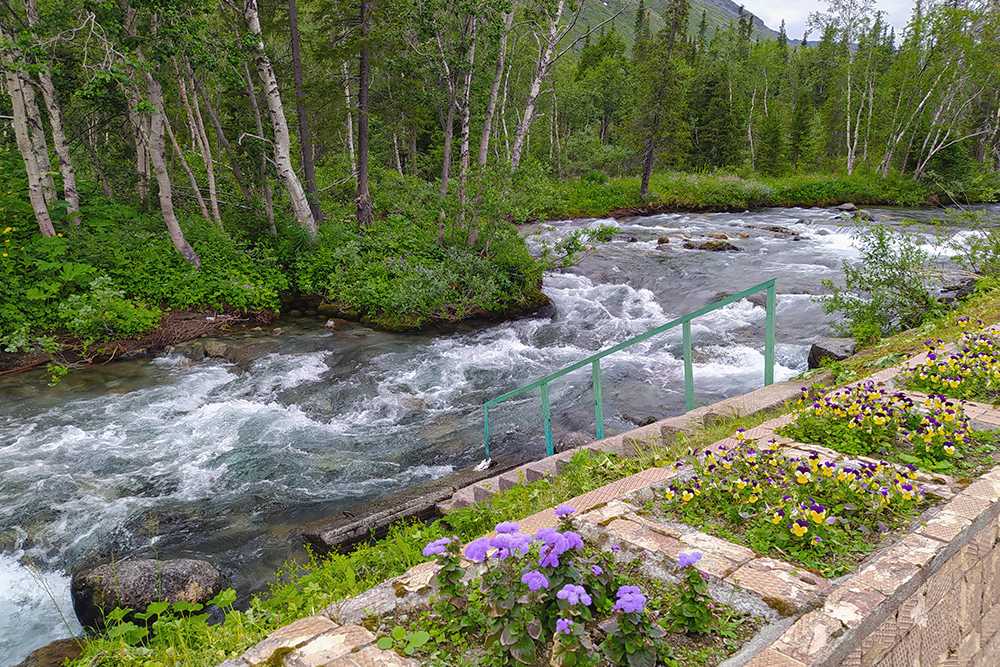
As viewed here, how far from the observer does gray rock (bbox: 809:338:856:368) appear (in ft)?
25.7

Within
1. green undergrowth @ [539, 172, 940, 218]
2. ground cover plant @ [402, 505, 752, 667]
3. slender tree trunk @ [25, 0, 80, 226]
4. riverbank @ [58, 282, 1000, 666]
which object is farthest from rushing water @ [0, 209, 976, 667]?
green undergrowth @ [539, 172, 940, 218]

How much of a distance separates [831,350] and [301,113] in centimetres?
1265

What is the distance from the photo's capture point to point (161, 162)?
11.6 m

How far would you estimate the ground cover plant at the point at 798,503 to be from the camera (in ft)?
9.30

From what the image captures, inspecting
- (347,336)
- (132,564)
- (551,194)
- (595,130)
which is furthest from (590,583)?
(595,130)

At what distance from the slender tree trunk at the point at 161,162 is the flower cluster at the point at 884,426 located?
12.0 meters

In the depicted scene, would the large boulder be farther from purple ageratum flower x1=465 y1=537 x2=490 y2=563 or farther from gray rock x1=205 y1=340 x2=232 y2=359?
gray rock x1=205 y1=340 x2=232 y2=359

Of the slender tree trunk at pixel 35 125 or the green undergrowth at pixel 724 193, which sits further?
the green undergrowth at pixel 724 193

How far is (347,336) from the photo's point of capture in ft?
39.3

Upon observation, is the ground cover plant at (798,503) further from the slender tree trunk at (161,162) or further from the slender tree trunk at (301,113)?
the slender tree trunk at (301,113)

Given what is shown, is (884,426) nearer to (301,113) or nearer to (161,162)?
(161,162)

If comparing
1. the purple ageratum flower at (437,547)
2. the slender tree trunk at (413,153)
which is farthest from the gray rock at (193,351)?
the slender tree trunk at (413,153)

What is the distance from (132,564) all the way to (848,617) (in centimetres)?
516

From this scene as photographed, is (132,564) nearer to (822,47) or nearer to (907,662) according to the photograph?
(907,662)
